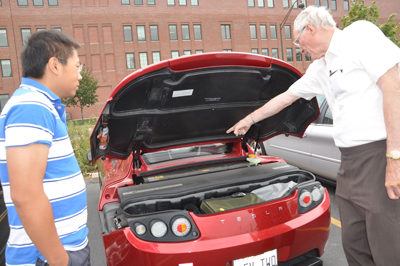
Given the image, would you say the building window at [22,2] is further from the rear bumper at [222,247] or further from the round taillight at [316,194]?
the round taillight at [316,194]

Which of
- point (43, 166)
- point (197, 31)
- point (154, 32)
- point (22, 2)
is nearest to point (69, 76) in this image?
point (43, 166)

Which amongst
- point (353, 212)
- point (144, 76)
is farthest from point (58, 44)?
point (353, 212)

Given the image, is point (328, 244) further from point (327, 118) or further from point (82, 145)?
point (82, 145)

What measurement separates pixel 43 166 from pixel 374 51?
71.2 inches

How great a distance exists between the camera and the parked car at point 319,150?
4223 mm

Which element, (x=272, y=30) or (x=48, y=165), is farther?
(x=272, y=30)

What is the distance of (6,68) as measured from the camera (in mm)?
33000

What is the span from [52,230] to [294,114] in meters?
2.52

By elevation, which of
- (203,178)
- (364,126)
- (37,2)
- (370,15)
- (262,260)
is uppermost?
(37,2)

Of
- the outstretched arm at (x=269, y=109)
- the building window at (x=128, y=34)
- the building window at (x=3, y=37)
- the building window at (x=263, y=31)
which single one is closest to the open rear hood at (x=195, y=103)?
the outstretched arm at (x=269, y=109)

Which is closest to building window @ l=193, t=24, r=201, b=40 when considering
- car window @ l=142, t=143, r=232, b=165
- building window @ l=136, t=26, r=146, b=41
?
building window @ l=136, t=26, r=146, b=41

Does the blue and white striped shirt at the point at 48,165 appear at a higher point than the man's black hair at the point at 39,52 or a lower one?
lower

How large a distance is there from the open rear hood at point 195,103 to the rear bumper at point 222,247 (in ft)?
3.17

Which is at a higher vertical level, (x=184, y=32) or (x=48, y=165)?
(x=184, y=32)
